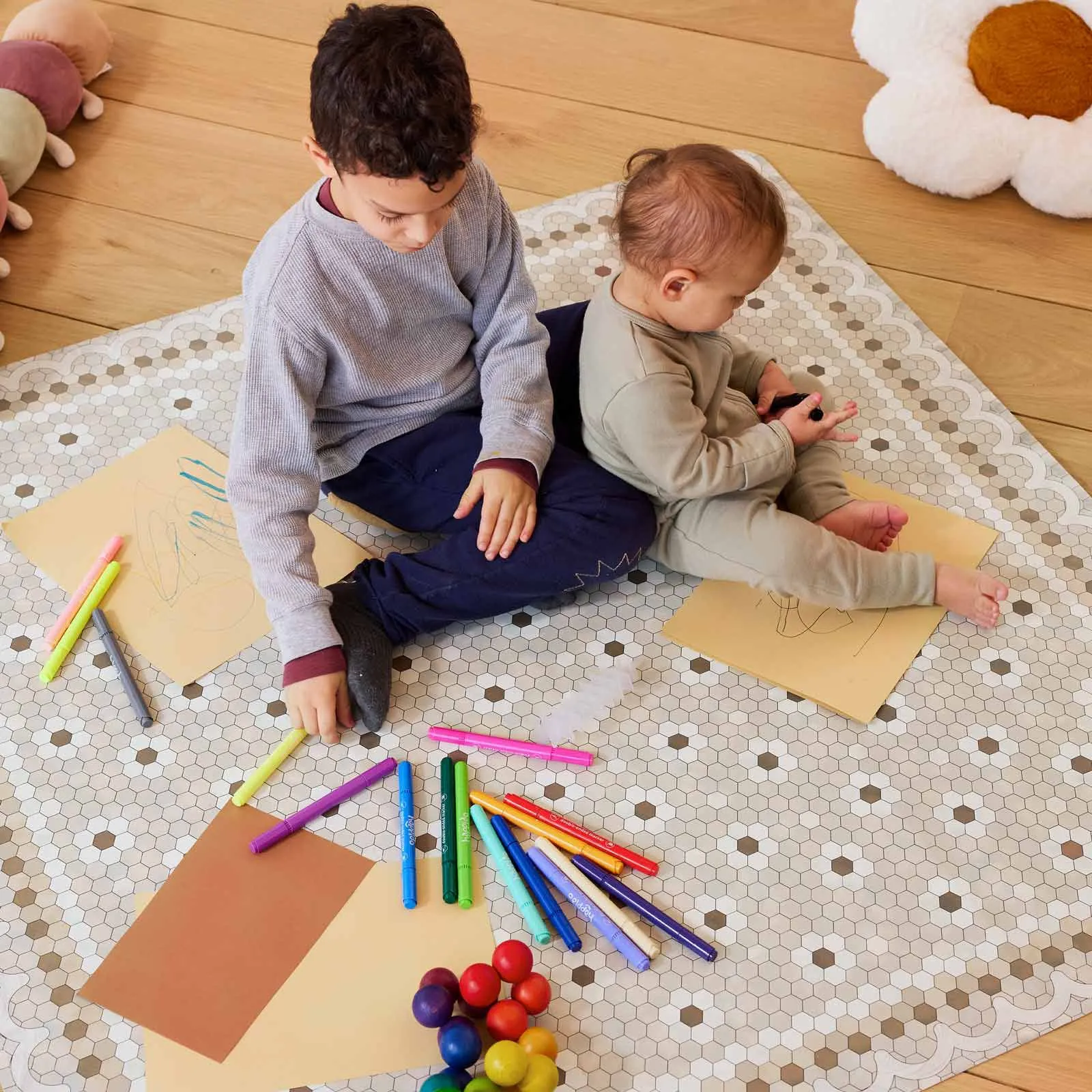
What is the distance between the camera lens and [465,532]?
37.0 inches

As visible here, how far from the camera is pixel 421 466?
0.96 m

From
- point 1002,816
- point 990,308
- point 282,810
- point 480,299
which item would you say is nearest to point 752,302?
point 990,308

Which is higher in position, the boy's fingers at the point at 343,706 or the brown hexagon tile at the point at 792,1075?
the boy's fingers at the point at 343,706

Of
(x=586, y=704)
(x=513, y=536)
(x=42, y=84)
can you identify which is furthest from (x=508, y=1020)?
(x=42, y=84)

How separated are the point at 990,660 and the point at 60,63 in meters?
1.19

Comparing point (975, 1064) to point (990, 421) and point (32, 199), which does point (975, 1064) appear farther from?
point (32, 199)

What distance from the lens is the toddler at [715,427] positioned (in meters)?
0.84

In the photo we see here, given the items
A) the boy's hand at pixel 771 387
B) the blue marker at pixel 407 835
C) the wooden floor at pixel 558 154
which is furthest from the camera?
the wooden floor at pixel 558 154

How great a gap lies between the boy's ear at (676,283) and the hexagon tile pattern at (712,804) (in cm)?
24

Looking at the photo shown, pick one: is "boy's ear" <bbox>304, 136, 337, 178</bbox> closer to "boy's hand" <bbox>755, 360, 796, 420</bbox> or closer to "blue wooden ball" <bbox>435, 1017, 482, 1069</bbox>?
"boy's hand" <bbox>755, 360, 796, 420</bbox>

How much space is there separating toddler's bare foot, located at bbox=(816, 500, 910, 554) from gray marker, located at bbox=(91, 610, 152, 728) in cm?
57

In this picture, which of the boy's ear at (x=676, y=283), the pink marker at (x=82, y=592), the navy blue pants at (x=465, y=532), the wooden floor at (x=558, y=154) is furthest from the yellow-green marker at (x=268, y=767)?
the wooden floor at (x=558, y=154)

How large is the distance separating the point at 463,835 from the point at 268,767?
0.16 metres

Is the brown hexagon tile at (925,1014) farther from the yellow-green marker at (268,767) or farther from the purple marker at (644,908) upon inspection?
the yellow-green marker at (268,767)
